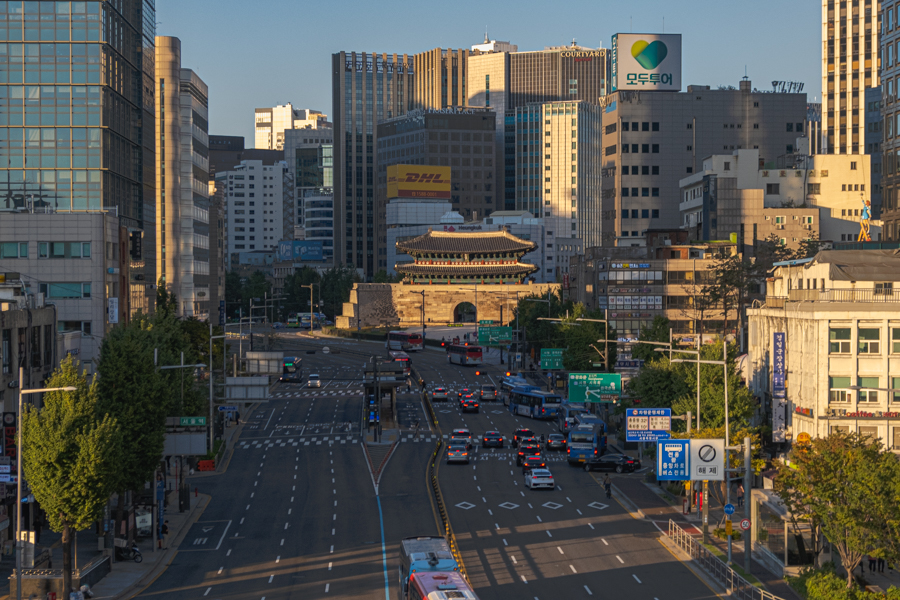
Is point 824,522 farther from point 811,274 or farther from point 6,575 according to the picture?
point 6,575

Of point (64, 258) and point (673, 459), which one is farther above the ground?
point (64, 258)

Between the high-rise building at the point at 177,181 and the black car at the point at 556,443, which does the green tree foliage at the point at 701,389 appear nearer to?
the black car at the point at 556,443

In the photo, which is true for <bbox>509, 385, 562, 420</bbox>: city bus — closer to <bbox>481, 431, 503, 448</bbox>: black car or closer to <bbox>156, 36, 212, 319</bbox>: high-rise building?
<bbox>481, 431, 503, 448</bbox>: black car

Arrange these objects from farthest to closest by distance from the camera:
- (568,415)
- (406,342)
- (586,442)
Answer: (406,342) < (568,415) < (586,442)

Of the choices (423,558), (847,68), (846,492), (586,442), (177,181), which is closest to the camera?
(423,558)

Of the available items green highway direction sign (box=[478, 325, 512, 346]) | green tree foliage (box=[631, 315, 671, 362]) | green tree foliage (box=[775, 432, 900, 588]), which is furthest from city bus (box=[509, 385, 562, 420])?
green tree foliage (box=[775, 432, 900, 588])

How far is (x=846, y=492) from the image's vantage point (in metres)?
45.4

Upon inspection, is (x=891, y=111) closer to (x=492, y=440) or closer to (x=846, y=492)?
(x=492, y=440)

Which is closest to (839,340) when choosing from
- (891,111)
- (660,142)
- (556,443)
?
(891,111)

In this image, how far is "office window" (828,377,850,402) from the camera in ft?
198

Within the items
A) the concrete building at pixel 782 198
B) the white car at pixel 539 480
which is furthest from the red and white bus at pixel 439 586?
the concrete building at pixel 782 198

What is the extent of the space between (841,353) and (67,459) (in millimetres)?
40902

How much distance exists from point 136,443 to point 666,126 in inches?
5276

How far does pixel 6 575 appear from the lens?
4834 cm
